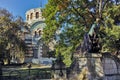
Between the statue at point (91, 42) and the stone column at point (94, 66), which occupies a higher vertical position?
the statue at point (91, 42)

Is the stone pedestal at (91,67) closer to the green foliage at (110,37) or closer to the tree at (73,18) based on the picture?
the green foliage at (110,37)

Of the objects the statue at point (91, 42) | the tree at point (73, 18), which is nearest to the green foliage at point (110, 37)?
the tree at point (73, 18)

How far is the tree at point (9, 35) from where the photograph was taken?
1487 inches

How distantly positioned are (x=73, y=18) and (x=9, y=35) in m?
18.4

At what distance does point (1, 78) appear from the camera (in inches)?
589

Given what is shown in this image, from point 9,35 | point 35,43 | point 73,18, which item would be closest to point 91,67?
point 73,18

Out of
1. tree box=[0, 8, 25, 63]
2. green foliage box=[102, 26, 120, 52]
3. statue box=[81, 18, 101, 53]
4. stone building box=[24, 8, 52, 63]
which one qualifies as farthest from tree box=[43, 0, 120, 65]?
stone building box=[24, 8, 52, 63]

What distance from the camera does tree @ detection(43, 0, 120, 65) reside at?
2125 centimetres

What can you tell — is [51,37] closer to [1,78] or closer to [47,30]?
[47,30]

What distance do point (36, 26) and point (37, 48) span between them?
24.6 ft

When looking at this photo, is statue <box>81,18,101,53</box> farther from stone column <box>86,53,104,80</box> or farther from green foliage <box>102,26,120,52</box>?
green foliage <box>102,26,120,52</box>

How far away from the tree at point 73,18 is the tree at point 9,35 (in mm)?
16517

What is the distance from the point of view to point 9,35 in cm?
Answer: 3828

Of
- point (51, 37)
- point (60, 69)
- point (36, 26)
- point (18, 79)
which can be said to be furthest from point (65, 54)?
point (36, 26)
